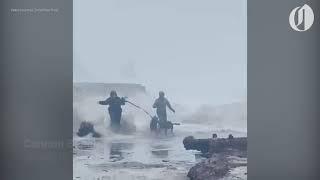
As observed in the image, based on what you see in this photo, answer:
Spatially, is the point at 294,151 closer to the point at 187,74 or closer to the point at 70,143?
the point at 187,74

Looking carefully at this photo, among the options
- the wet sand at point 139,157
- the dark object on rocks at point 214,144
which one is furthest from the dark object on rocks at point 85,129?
the dark object on rocks at point 214,144

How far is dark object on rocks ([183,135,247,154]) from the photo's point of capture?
2.46 m

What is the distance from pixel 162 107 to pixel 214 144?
25 centimetres

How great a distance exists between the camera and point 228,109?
2.45 m

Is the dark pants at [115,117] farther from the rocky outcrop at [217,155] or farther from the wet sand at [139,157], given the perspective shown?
the rocky outcrop at [217,155]

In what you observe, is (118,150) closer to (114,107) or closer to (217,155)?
(114,107)

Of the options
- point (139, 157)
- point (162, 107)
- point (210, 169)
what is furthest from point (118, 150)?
point (210, 169)

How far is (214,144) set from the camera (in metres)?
2.47

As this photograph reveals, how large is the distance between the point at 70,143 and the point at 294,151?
878 millimetres

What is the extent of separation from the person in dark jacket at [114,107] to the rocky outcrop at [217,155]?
279 mm

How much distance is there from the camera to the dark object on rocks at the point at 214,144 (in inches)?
96.7

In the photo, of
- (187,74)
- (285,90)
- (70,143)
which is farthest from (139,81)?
(285,90)

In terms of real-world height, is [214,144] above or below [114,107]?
below

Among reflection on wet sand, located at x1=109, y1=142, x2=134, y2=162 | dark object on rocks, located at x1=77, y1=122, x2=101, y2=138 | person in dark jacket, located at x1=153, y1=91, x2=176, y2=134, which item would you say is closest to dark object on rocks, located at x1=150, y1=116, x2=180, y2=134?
person in dark jacket, located at x1=153, y1=91, x2=176, y2=134
